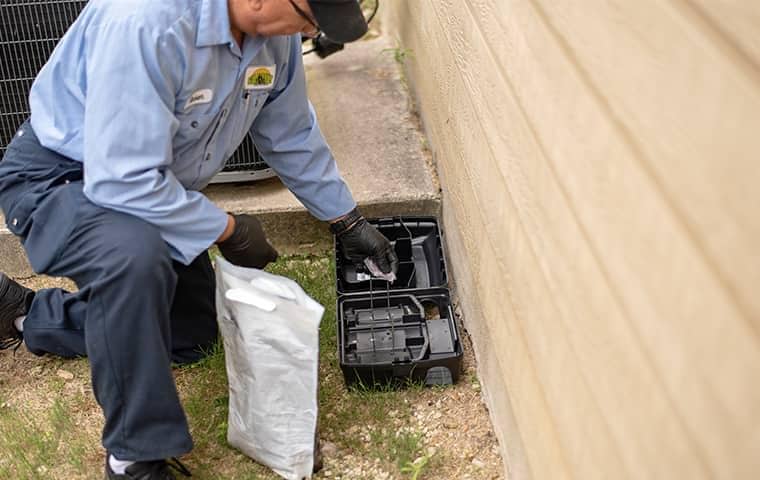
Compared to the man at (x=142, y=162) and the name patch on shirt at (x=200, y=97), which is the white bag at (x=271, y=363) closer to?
the man at (x=142, y=162)

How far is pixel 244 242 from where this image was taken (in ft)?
8.05

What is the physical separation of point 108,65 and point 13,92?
4.95ft

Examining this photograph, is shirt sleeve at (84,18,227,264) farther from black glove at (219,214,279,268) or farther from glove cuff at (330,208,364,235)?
glove cuff at (330,208,364,235)

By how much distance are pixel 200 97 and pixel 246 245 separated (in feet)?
1.45

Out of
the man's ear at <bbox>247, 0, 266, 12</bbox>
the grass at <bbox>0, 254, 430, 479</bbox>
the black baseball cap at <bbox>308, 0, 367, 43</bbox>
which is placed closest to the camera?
the black baseball cap at <bbox>308, 0, 367, 43</bbox>

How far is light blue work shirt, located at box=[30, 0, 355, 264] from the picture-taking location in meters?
2.07

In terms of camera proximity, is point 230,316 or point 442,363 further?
point 442,363

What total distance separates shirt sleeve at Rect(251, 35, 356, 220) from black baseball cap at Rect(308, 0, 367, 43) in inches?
20.7

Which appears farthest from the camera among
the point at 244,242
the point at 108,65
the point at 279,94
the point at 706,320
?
the point at 279,94

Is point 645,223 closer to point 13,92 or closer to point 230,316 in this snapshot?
point 230,316

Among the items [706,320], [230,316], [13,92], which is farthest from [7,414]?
[706,320]

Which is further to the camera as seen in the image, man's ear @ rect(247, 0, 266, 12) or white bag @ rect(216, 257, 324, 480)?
white bag @ rect(216, 257, 324, 480)

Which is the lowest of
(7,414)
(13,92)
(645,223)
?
(7,414)

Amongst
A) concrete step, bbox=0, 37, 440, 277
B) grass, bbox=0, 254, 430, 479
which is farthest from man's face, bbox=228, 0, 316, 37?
concrete step, bbox=0, 37, 440, 277
